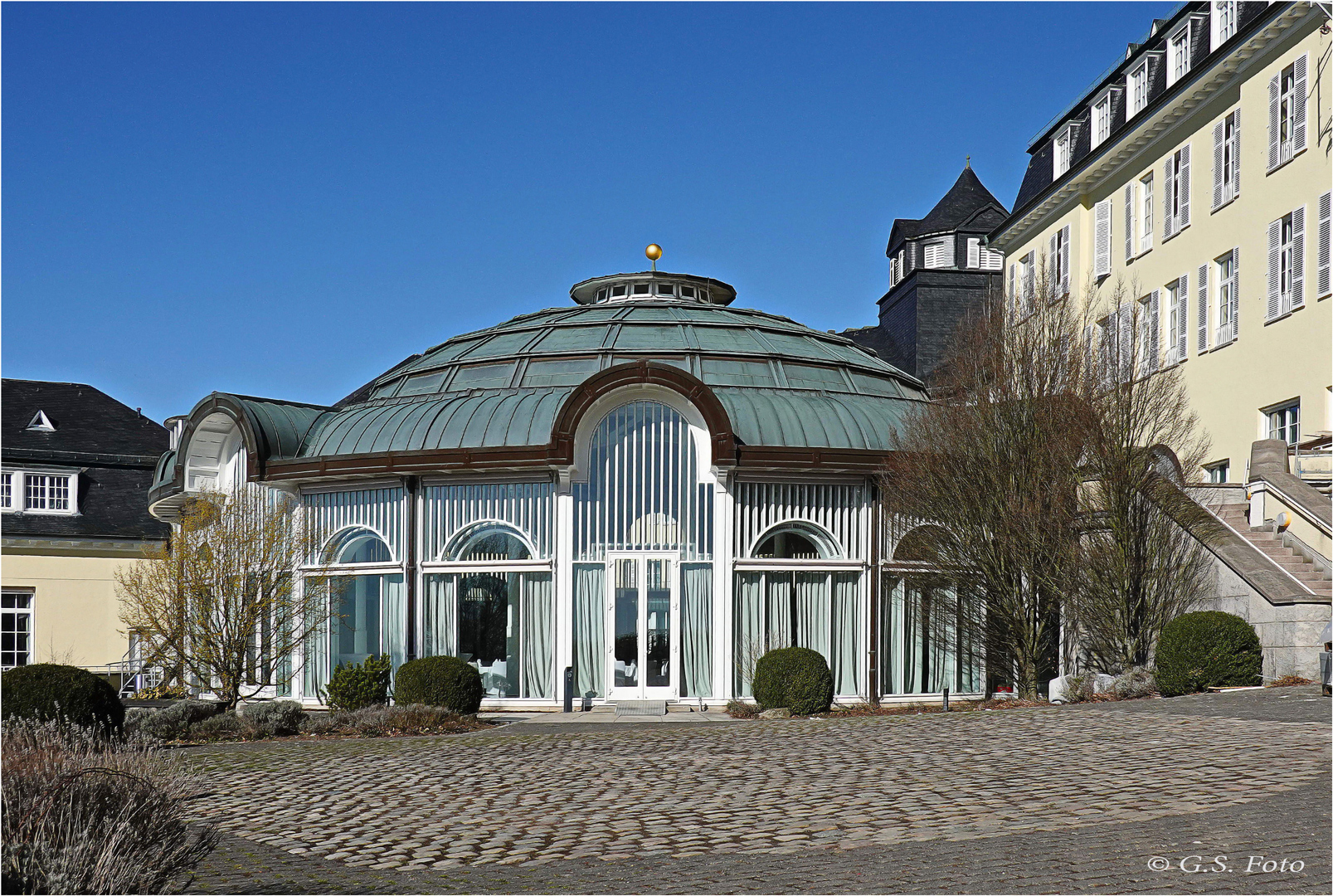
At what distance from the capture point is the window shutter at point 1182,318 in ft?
93.6

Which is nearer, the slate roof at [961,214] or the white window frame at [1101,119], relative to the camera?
the white window frame at [1101,119]

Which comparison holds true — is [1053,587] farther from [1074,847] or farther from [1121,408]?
[1074,847]

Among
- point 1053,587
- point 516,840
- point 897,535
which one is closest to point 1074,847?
point 516,840

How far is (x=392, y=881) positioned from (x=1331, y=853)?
5.80 m

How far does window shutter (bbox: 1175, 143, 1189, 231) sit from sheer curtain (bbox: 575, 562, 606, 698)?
46.8 feet

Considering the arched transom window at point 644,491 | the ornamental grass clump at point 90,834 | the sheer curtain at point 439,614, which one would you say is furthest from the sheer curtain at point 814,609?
the ornamental grass clump at point 90,834

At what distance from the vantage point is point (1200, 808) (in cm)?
982

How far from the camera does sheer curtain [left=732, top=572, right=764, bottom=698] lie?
24.4 metres

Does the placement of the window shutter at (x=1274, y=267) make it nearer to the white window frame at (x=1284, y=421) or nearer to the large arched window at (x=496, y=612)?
the white window frame at (x=1284, y=421)

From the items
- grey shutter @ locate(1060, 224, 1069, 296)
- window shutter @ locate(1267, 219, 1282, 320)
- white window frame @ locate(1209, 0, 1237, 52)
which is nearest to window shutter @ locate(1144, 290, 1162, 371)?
window shutter @ locate(1267, 219, 1282, 320)

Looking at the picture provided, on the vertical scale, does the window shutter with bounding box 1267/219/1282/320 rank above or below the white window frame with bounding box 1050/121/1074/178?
below

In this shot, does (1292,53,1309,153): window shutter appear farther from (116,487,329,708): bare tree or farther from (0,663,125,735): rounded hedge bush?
(0,663,125,735): rounded hedge bush

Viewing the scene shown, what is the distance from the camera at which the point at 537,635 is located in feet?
81.1

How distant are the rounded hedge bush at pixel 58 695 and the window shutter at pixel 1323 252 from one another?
64.9ft
